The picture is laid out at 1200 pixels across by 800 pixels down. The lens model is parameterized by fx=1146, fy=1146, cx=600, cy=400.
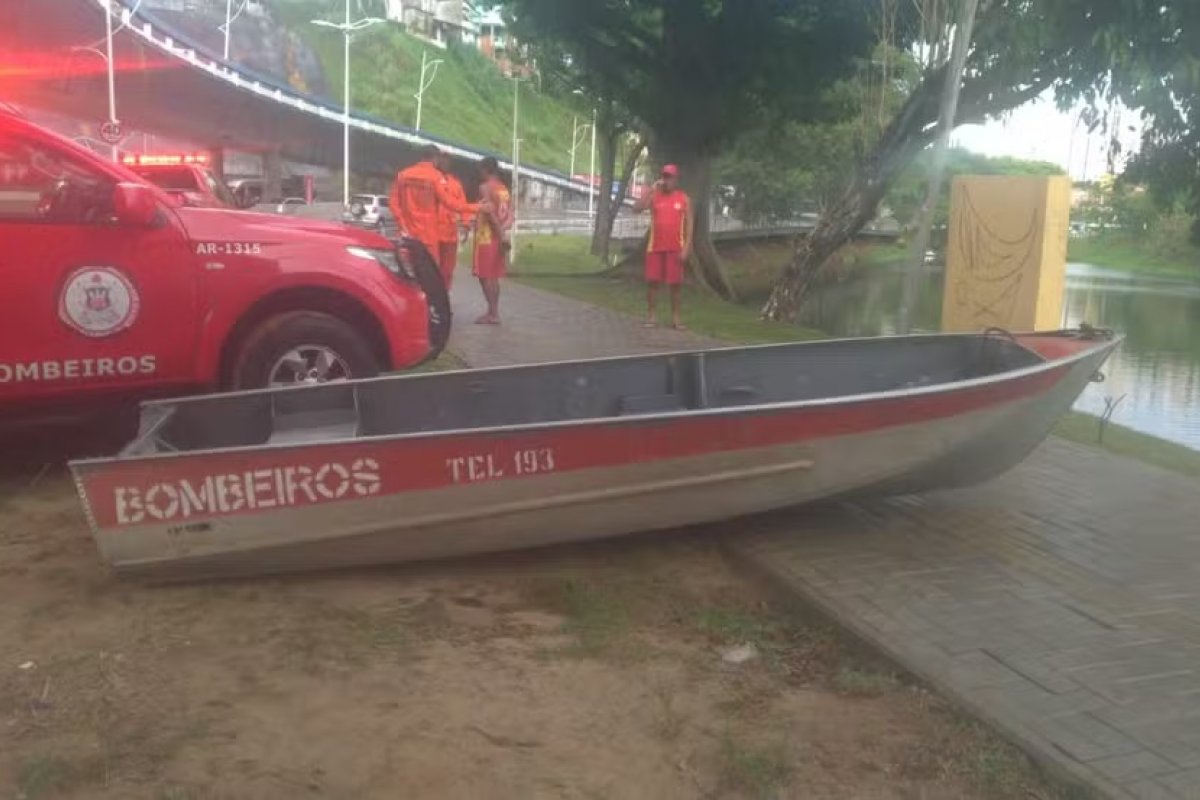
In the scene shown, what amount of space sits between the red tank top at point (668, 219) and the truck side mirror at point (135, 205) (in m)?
7.08

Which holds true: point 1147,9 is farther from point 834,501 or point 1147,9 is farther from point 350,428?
point 350,428

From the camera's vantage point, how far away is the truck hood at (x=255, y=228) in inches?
241

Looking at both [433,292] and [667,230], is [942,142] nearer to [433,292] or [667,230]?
[667,230]

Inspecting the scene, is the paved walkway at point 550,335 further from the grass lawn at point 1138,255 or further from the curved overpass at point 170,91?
the grass lawn at point 1138,255

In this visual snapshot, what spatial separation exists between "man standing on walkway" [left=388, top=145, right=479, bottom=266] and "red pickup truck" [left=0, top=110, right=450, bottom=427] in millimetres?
5010

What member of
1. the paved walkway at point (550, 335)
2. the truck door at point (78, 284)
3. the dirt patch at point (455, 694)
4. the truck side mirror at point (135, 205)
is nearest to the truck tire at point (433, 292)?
the truck door at point (78, 284)

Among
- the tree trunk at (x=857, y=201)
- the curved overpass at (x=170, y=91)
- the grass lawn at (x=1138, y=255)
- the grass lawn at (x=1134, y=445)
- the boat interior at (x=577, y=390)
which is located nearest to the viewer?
the boat interior at (x=577, y=390)

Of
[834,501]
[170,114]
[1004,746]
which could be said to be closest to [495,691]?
[1004,746]

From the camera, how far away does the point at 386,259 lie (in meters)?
6.79

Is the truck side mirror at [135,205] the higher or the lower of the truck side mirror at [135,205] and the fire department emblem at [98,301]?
the higher

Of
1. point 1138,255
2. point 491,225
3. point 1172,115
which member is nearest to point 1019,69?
point 1172,115

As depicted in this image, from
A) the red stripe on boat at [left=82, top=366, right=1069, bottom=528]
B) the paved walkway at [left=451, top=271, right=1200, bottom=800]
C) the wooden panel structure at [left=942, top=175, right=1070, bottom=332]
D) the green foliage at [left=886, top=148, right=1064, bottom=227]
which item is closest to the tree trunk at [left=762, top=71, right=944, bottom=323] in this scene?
the wooden panel structure at [left=942, top=175, right=1070, bottom=332]

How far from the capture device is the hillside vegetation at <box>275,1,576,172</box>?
98000mm

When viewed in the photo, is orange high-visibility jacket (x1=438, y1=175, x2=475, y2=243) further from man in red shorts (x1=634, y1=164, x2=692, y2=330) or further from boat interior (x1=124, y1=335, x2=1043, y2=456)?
boat interior (x1=124, y1=335, x2=1043, y2=456)
